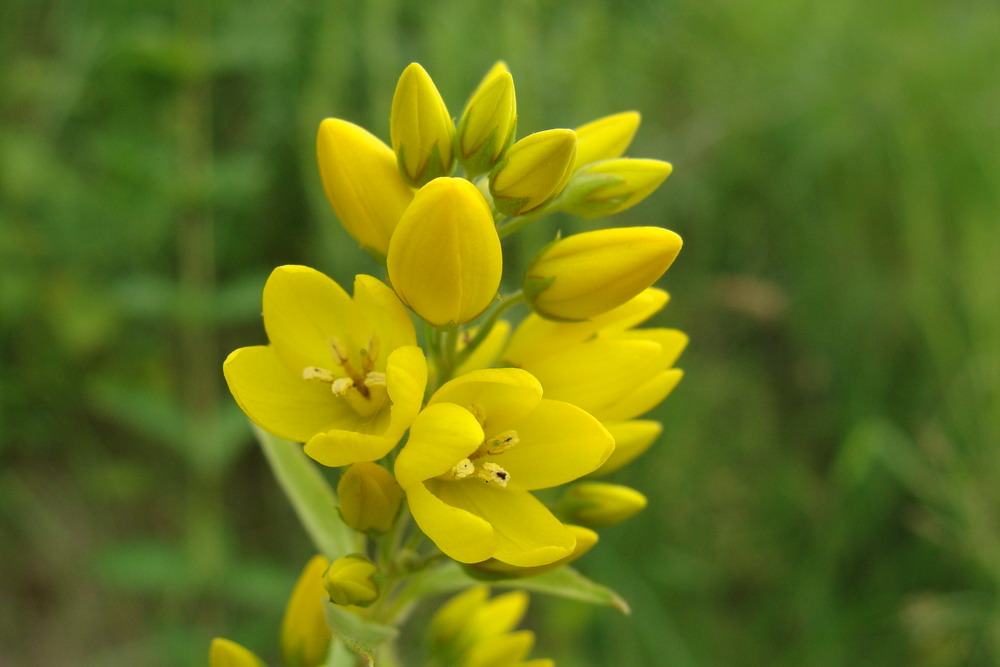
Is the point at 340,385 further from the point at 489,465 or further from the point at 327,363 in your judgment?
the point at 489,465

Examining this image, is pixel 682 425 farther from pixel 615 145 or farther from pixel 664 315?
pixel 615 145

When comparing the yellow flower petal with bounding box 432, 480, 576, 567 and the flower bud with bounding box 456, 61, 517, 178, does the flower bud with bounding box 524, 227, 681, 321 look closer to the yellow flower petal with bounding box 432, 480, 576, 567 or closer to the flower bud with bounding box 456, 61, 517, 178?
the flower bud with bounding box 456, 61, 517, 178

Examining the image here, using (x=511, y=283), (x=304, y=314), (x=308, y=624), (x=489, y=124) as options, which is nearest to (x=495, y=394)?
(x=304, y=314)

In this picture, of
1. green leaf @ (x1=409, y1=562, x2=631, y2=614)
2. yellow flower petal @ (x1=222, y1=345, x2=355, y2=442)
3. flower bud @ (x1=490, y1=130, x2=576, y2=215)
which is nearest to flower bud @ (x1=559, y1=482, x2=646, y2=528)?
green leaf @ (x1=409, y1=562, x2=631, y2=614)

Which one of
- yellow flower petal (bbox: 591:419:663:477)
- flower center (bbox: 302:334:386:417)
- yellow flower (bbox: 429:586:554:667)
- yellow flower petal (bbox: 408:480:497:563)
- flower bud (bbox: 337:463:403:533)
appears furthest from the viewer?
yellow flower (bbox: 429:586:554:667)

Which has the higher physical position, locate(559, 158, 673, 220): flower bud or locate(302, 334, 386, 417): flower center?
locate(559, 158, 673, 220): flower bud

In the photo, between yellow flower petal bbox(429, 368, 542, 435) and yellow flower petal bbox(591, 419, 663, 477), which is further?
yellow flower petal bbox(591, 419, 663, 477)
